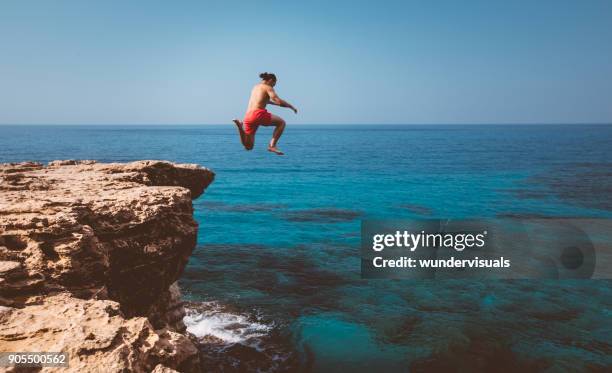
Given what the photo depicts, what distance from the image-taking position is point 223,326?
54.1 ft

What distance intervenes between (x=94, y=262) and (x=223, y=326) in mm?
10684

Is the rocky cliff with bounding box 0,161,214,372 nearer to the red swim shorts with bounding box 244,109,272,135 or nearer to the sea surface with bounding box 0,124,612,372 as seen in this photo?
the red swim shorts with bounding box 244,109,272,135

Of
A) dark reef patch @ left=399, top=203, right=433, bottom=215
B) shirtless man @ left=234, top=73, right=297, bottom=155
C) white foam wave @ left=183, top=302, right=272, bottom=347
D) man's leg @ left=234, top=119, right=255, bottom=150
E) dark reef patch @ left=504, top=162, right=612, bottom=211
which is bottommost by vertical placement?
white foam wave @ left=183, top=302, right=272, bottom=347

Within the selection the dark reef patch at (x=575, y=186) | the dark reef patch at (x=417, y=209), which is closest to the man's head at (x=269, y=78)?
the dark reef patch at (x=417, y=209)

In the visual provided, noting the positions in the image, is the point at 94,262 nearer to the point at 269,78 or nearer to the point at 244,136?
the point at 244,136

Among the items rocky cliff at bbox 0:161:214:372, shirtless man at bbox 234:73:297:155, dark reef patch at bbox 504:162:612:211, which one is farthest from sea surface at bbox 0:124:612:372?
shirtless man at bbox 234:73:297:155

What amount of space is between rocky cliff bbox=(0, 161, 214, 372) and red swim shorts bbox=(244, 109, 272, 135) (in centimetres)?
237

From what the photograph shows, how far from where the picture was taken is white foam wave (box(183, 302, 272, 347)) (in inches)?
615

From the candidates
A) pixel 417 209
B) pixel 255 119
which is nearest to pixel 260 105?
pixel 255 119

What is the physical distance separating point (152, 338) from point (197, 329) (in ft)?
39.8

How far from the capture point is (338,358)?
14703 millimetres

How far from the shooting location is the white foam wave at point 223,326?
15625 millimetres

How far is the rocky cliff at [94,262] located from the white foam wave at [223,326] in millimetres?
3430

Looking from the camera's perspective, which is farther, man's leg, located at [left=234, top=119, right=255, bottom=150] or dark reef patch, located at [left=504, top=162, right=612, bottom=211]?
dark reef patch, located at [left=504, top=162, right=612, bottom=211]
